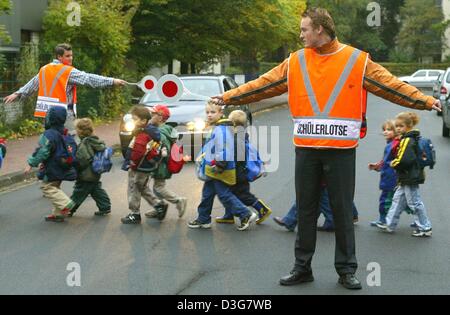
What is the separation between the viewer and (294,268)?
248 inches

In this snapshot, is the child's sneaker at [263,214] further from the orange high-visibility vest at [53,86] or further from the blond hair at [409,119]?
the orange high-visibility vest at [53,86]

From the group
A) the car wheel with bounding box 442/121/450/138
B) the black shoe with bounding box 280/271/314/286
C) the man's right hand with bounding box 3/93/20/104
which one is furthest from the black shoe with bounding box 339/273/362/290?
the car wheel with bounding box 442/121/450/138

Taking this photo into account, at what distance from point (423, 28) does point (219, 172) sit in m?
62.3

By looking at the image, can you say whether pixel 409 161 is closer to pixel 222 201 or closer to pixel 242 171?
pixel 242 171

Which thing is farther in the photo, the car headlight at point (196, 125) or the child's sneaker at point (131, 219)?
the car headlight at point (196, 125)

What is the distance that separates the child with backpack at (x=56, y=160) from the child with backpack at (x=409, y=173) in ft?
11.7

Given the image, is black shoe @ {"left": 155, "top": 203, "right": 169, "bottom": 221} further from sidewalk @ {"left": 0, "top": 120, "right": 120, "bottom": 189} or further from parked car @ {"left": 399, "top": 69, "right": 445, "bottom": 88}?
parked car @ {"left": 399, "top": 69, "right": 445, "bottom": 88}

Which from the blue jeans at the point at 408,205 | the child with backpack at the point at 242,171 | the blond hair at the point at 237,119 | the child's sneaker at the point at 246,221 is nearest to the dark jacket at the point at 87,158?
the child with backpack at the point at 242,171

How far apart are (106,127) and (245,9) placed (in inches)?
407

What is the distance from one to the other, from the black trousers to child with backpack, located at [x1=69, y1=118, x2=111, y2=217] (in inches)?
143

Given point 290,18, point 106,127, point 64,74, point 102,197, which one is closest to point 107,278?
point 102,197

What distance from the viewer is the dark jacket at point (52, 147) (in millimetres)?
8953

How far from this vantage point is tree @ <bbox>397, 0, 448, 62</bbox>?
66375 millimetres
